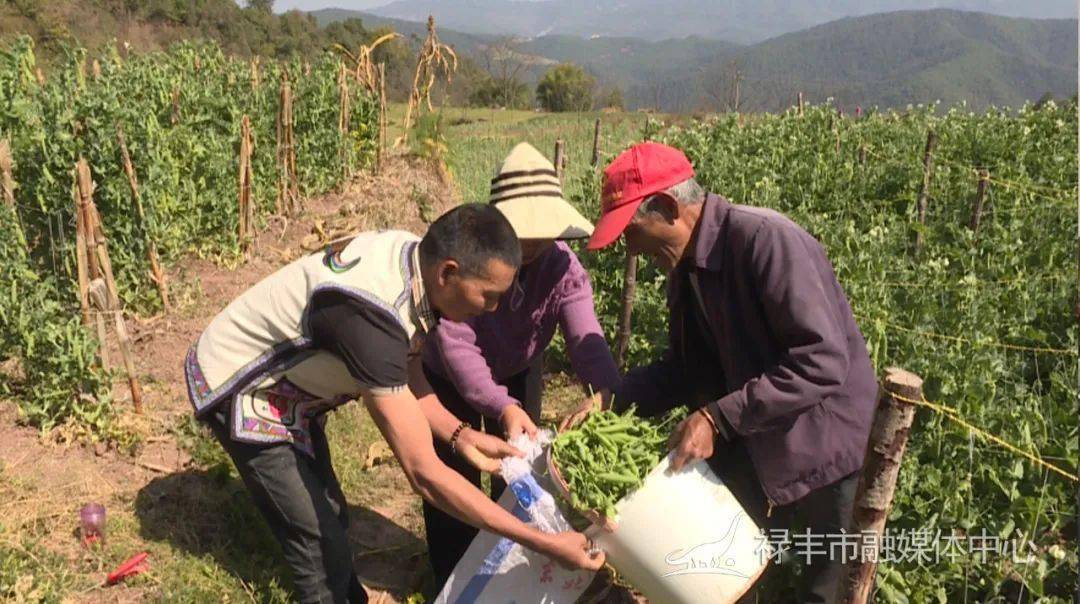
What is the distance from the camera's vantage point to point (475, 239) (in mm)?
1976

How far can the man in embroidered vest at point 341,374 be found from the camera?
205 centimetres

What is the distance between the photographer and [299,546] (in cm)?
265

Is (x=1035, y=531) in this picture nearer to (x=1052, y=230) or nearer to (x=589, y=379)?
(x=589, y=379)

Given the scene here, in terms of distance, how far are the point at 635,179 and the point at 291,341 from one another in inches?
42.9

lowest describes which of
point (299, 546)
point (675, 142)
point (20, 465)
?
point (20, 465)

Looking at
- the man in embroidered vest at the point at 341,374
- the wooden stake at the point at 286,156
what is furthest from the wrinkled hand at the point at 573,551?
the wooden stake at the point at 286,156

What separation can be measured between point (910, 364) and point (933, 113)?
10888 millimetres

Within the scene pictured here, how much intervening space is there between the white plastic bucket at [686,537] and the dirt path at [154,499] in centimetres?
164

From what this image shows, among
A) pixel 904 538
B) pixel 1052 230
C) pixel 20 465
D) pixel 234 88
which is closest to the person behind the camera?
pixel 904 538

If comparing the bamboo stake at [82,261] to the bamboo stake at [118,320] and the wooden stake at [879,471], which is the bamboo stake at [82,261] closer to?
the bamboo stake at [118,320]

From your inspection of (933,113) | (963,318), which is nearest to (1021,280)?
(963,318)

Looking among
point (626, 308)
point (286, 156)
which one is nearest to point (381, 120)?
point (286, 156)

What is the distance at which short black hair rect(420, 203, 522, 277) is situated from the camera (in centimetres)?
197

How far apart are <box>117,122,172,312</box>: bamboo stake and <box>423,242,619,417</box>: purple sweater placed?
12.0ft
